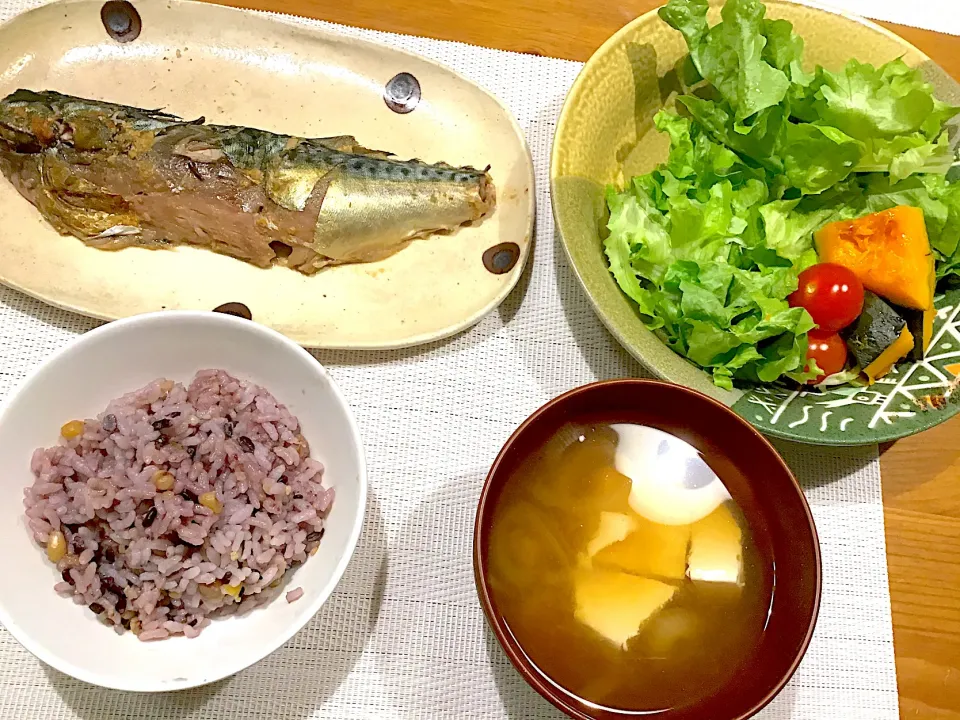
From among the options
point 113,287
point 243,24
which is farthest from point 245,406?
point 243,24

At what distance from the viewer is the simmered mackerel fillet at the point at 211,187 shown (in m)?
1.39

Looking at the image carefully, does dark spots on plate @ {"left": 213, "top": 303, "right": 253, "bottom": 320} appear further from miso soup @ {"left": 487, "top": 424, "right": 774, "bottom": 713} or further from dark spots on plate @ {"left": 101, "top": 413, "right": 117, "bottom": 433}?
miso soup @ {"left": 487, "top": 424, "right": 774, "bottom": 713}


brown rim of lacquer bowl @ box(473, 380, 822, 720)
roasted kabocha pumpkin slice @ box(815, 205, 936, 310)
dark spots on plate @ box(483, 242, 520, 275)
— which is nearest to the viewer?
brown rim of lacquer bowl @ box(473, 380, 822, 720)

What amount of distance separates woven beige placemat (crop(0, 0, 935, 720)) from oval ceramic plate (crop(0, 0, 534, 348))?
0.06 meters

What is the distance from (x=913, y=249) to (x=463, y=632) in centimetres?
97

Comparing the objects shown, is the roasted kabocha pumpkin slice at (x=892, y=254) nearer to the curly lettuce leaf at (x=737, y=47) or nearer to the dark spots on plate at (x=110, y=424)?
the curly lettuce leaf at (x=737, y=47)

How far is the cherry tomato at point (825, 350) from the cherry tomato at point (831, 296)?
2cm

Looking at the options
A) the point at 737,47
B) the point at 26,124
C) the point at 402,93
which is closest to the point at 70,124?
the point at 26,124

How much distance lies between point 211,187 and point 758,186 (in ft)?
3.21

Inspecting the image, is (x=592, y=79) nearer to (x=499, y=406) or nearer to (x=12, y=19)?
(x=499, y=406)

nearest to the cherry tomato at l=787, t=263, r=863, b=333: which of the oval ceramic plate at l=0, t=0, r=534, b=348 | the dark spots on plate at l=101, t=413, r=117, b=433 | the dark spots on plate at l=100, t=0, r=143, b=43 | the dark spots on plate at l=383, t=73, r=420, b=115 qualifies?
the oval ceramic plate at l=0, t=0, r=534, b=348

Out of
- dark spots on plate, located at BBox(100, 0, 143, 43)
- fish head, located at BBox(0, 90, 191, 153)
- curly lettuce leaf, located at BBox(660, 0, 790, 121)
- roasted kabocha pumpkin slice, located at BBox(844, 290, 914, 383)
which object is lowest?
roasted kabocha pumpkin slice, located at BBox(844, 290, 914, 383)

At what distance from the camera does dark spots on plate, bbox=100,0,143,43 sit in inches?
57.2

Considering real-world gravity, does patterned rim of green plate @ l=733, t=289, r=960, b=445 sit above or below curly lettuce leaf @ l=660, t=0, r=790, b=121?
below
